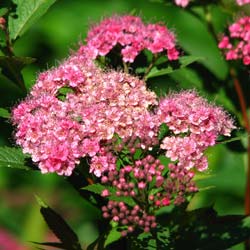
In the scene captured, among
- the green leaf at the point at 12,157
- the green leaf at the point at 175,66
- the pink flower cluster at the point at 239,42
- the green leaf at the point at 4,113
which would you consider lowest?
the green leaf at the point at 12,157

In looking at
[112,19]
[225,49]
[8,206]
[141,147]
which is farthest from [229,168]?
[8,206]

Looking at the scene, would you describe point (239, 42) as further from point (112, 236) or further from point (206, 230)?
point (112, 236)

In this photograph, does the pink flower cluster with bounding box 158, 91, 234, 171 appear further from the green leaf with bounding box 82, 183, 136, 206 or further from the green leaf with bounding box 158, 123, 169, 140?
the green leaf with bounding box 82, 183, 136, 206

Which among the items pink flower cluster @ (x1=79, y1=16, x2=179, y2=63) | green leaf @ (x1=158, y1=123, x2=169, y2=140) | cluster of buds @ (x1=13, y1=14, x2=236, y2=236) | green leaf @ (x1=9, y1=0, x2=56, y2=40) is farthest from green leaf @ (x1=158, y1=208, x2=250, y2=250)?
green leaf @ (x1=9, y1=0, x2=56, y2=40)

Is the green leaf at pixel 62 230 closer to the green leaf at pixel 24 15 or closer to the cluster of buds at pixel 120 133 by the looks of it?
the cluster of buds at pixel 120 133

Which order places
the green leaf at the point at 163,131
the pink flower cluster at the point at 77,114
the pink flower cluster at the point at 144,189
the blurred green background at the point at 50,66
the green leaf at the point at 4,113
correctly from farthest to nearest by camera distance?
the blurred green background at the point at 50,66 < the green leaf at the point at 4,113 < the green leaf at the point at 163,131 < the pink flower cluster at the point at 77,114 < the pink flower cluster at the point at 144,189

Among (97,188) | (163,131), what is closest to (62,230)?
(97,188)

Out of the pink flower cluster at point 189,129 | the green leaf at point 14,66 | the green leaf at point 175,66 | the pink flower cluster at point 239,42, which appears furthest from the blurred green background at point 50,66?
the green leaf at point 14,66
